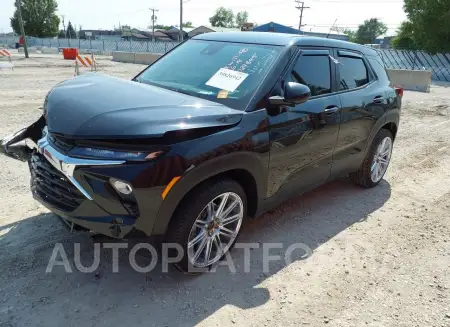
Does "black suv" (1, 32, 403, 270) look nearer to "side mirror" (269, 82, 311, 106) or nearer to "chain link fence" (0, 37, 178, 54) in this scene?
"side mirror" (269, 82, 311, 106)

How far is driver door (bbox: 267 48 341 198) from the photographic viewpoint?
10.5ft

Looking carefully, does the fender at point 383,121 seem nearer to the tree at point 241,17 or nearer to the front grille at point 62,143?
the front grille at point 62,143

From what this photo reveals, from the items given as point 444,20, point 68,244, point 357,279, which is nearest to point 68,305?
point 68,244

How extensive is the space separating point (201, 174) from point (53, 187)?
1067mm

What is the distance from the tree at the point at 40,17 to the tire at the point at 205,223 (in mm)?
73626

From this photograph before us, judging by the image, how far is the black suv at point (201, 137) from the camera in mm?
2420

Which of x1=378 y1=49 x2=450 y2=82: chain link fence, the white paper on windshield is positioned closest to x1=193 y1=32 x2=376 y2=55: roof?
the white paper on windshield

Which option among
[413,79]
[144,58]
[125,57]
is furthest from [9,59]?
[413,79]

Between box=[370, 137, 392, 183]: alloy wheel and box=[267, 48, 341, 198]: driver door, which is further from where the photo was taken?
box=[370, 137, 392, 183]: alloy wheel

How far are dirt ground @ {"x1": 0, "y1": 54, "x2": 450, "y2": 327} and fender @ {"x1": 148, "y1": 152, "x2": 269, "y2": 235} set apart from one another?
0.62 meters

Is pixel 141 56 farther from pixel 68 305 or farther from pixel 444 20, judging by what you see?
pixel 68 305

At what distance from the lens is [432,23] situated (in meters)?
28.9

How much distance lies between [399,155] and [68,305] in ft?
18.9

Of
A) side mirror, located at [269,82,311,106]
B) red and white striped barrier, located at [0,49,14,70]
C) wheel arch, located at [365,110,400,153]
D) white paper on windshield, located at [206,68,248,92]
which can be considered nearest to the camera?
side mirror, located at [269,82,311,106]
